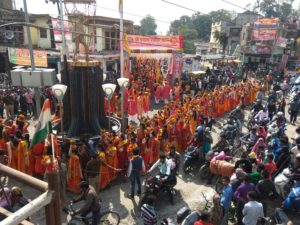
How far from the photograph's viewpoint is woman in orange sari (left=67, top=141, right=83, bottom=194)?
8.20 metres

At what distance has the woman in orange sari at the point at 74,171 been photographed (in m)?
8.20

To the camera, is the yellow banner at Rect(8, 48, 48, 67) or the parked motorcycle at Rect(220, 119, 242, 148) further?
the yellow banner at Rect(8, 48, 48, 67)

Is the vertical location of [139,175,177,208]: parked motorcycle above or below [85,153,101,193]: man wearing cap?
below

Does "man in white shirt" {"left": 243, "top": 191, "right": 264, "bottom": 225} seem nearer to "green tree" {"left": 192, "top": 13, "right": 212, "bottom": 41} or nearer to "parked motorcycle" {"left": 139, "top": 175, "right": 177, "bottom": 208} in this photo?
"parked motorcycle" {"left": 139, "top": 175, "right": 177, "bottom": 208}

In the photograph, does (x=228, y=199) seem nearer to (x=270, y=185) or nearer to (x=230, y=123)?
(x=270, y=185)

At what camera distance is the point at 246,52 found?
136 feet

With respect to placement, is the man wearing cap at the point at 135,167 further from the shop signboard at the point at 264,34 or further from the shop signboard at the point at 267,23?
the shop signboard at the point at 267,23

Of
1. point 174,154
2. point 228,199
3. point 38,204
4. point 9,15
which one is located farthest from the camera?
point 9,15

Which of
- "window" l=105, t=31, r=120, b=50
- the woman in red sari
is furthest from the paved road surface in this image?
"window" l=105, t=31, r=120, b=50

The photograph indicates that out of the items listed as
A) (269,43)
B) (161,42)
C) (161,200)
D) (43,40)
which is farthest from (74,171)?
(269,43)

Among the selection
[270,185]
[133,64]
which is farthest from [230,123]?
[133,64]

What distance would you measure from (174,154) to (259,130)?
386 centimetres

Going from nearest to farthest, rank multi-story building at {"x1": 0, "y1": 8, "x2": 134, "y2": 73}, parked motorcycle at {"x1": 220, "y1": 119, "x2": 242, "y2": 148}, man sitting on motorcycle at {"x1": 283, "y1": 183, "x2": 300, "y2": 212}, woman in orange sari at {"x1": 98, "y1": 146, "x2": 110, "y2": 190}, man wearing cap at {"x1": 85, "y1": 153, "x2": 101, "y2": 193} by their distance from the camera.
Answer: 1. man sitting on motorcycle at {"x1": 283, "y1": 183, "x2": 300, "y2": 212}
2. man wearing cap at {"x1": 85, "y1": 153, "x2": 101, "y2": 193}
3. woman in orange sari at {"x1": 98, "y1": 146, "x2": 110, "y2": 190}
4. parked motorcycle at {"x1": 220, "y1": 119, "x2": 242, "y2": 148}
5. multi-story building at {"x1": 0, "y1": 8, "x2": 134, "y2": 73}

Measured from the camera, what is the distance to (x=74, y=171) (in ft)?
27.3
